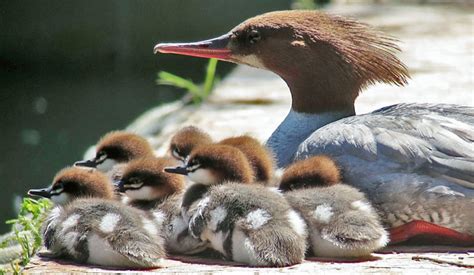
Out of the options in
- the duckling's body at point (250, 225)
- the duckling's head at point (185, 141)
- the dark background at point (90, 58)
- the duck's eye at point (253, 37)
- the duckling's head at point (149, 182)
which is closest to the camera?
the duckling's body at point (250, 225)

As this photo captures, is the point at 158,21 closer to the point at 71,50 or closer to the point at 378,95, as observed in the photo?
the point at 71,50

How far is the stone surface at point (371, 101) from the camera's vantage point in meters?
3.33

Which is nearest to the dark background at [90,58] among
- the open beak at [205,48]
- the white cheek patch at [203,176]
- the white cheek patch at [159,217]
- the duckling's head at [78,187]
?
the open beak at [205,48]

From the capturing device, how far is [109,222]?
333 centimetres

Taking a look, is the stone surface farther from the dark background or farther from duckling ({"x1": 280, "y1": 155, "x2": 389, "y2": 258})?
the dark background

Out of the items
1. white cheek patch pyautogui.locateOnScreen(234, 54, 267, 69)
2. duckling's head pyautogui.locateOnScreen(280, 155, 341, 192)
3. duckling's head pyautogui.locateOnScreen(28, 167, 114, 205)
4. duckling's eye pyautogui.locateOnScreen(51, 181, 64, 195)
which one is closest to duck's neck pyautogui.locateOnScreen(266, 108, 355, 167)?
white cheek patch pyautogui.locateOnScreen(234, 54, 267, 69)

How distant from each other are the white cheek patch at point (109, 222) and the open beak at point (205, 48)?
127cm

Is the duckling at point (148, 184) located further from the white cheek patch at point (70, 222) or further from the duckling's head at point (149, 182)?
the white cheek patch at point (70, 222)

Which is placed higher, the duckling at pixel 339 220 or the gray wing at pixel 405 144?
the gray wing at pixel 405 144

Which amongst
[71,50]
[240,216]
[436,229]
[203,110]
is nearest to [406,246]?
[436,229]

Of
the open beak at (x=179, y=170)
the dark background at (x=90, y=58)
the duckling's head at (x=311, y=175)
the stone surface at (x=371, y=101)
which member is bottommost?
the dark background at (x=90, y=58)

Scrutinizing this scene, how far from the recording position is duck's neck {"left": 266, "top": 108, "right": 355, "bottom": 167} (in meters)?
4.29

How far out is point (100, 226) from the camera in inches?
131

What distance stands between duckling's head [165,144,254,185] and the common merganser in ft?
1.23
